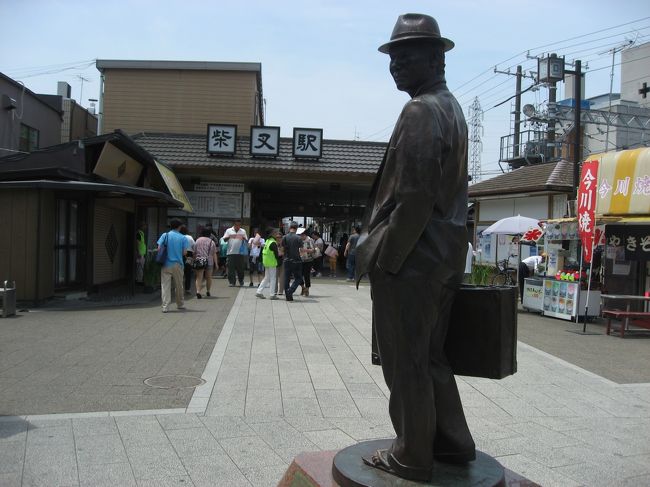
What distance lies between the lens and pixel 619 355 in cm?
905

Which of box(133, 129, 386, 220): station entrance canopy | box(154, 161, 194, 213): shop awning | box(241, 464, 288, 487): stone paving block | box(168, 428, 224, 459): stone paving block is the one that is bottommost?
box(168, 428, 224, 459): stone paving block

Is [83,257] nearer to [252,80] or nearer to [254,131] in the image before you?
[254,131]

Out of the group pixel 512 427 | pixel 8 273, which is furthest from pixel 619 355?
pixel 8 273

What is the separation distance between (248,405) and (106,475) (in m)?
1.85

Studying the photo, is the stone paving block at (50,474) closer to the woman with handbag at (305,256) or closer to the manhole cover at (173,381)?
the manhole cover at (173,381)

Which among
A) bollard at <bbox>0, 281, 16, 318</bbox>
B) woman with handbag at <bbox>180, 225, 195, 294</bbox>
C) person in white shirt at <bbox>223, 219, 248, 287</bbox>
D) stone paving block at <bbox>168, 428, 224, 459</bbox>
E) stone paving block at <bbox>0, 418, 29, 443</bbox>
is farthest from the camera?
person in white shirt at <bbox>223, 219, 248, 287</bbox>

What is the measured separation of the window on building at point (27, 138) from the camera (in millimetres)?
19406

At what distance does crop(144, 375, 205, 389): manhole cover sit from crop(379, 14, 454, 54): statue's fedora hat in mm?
4587

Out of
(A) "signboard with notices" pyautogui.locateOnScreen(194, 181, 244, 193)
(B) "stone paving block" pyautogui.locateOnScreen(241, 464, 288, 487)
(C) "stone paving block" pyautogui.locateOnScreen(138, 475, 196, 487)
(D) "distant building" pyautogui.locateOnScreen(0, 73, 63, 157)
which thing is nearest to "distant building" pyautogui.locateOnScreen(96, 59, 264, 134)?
(D) "distant building" pyautogui.locateOnScreen(0, 73, 63, 157)

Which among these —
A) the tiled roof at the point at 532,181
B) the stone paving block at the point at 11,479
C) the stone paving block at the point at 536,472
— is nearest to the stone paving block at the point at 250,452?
the stone paving block at the point at 11,479

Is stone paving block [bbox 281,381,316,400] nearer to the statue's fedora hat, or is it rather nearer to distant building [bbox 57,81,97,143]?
the statue's fedora hat

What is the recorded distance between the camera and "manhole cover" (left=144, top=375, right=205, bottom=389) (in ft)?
20.5

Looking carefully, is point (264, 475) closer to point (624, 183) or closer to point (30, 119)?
point (624, 183)

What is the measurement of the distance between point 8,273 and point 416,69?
1103 centimetres
